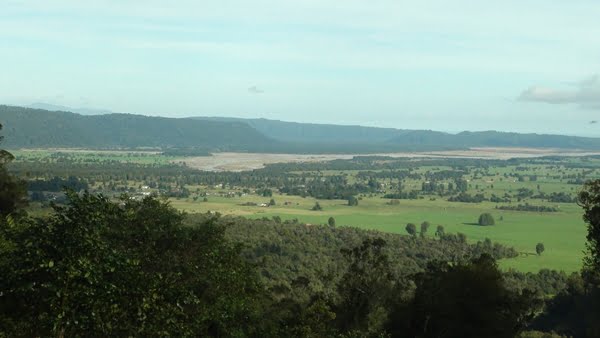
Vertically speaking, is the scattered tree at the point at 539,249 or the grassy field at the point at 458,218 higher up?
the scattered tree at the point at 539,249

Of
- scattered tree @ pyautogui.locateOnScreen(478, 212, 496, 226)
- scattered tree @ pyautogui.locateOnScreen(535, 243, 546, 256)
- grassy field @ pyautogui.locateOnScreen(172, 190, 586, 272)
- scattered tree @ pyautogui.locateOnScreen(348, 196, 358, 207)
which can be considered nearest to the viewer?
scattered tree @ pyautogui.locateOnScreen(535, 243, 546, 256)

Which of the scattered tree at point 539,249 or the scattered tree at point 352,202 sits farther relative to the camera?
the scattered tree at point 352,202

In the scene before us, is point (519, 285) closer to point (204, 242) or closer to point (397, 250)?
point (397, 250)

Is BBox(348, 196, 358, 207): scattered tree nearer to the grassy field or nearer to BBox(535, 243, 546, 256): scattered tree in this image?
the grassy field

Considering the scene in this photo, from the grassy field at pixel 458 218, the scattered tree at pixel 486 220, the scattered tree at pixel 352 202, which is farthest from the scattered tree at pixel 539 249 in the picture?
the scattered tree at pixel 352 202

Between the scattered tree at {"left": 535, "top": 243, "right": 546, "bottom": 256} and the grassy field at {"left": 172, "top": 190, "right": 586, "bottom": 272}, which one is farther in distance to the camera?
the grassy field at {"left": 172, "top": 190, "right": 586, "bottom": 272}

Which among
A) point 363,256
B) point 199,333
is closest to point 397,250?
point 363,256

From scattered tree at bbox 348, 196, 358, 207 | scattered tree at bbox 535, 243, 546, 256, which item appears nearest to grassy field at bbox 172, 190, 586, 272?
scattered tree at bbox 535, 243, 546, 256

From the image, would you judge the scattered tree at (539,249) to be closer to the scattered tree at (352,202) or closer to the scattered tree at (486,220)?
the scattered tree at (486,220)
